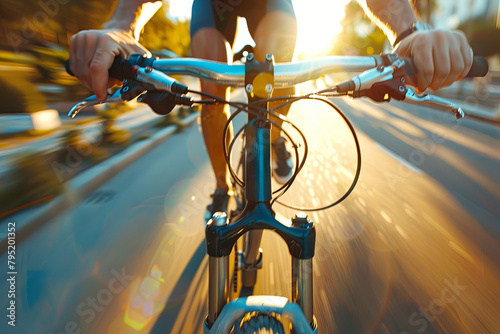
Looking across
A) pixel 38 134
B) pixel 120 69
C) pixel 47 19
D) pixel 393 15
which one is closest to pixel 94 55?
pixel 120 69

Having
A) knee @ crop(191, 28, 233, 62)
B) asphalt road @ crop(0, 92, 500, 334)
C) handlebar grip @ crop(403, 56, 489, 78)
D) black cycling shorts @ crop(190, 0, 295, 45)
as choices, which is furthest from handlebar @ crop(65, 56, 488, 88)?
asphalt road @ crop(0, 92, 500, 334)

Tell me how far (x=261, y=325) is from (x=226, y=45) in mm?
1902

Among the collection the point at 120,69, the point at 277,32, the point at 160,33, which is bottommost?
the point at 120,69

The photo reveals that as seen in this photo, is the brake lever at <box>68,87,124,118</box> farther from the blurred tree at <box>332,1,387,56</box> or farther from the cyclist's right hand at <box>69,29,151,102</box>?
the blurred tree at <box>332,1,387,56</box>

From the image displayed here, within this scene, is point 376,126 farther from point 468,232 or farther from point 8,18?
point 8,18

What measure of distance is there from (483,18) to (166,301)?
27179 mm

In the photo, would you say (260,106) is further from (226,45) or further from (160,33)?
(160,33)

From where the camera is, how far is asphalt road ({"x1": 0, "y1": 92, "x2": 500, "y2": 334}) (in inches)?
77.6

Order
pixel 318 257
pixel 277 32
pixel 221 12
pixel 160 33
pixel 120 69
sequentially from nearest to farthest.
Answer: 1. pixel 120 69
2. pixel 277 32
3. pixel 221 12
4. pixel 318 257
5. pixel 160 33

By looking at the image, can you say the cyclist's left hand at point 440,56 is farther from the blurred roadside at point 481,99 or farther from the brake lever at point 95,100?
the blurred roadside at point 481,99

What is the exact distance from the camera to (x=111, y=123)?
19.4 ft

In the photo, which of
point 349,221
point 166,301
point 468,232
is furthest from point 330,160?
point 166,301

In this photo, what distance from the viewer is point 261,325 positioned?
928mm

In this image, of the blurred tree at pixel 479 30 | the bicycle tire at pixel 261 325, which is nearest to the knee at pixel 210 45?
the bicycle tire at pixel 261 325
